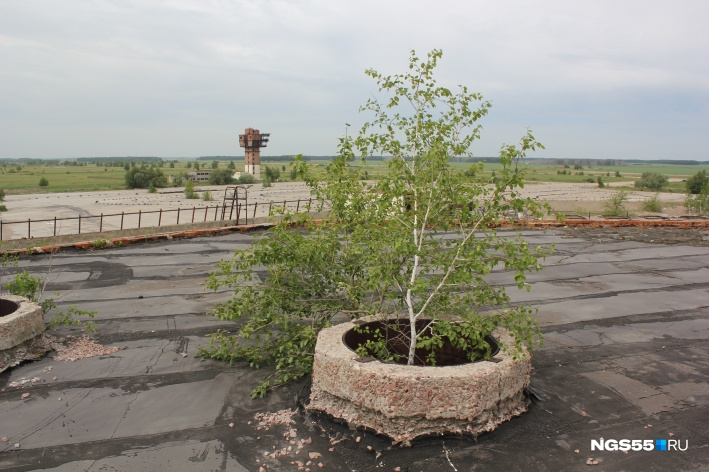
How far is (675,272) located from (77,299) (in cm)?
1355

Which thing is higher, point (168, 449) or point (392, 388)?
point (392, 388)

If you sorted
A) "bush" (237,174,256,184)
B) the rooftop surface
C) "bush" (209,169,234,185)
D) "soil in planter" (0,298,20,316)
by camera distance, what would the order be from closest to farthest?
the rooftop surface < "soil in planter" (0,298,20,316) < "bush" (237,174,256,184) < "bush" (209,169,234,185)

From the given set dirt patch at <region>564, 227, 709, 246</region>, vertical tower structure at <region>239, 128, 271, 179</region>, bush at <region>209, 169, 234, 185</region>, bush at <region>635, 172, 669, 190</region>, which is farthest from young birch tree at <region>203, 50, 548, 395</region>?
bush at <region>635, 172, 669, 190</region>

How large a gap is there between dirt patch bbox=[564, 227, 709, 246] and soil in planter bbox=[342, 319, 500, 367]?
1384cm

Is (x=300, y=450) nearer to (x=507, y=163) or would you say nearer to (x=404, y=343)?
(x=404, y=343)

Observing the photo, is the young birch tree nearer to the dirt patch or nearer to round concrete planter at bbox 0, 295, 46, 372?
round concrete planter at bbox 0, 295, 46, 372

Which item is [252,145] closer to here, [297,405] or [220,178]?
[220,178]

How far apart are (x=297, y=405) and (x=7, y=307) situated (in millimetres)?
4879

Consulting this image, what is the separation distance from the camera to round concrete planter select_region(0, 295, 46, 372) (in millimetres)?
6859

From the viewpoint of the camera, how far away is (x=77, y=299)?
1039 centimetres

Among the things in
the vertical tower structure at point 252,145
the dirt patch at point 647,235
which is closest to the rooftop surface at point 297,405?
the dirt patch at point 647,235

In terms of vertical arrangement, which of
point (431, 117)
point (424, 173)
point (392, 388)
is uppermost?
point (431, 117)

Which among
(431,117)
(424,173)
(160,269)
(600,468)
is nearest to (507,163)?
(424,173)

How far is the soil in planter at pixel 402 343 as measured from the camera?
251 inches
